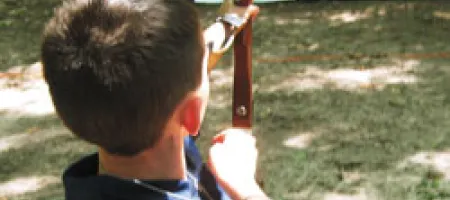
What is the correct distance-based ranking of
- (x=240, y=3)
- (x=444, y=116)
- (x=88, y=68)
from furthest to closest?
(x=444, y=116) → (x=240, y=3) → (x=88, y=68)

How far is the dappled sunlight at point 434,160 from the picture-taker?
3.28 metres

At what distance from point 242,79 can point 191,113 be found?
855 mm

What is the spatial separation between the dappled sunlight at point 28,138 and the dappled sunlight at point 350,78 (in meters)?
1.39

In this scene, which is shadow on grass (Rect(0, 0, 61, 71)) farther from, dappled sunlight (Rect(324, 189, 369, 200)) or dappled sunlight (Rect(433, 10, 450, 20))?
dappled sunlight (Rect(433, 10, 450, 20))

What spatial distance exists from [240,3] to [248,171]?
0.65 meters

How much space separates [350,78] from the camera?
450 cm

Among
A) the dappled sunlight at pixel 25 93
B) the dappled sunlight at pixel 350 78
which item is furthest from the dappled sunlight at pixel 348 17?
the dappled sunlight at pixel 25 93

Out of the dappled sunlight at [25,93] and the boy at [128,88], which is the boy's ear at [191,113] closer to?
the boy at [128,88]

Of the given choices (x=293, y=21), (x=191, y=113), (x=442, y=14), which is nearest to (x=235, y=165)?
(x=191, y=113)

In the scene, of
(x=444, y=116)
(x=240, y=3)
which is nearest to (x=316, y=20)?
(x=444, y=116)

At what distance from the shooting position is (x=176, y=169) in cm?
128

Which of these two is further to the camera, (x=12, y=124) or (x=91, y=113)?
(x=12, y=124)

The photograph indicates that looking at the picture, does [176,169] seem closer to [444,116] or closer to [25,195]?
[25,195]

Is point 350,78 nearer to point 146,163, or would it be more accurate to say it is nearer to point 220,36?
point 220,36
